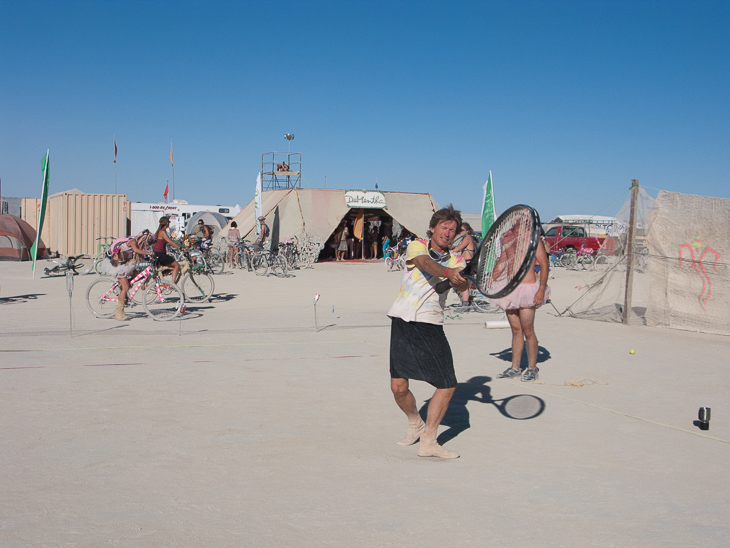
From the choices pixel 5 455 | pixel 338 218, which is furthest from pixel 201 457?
pixel 338 218

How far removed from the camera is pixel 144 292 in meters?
11.9

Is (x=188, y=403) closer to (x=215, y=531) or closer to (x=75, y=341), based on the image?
(x=215, y=531)

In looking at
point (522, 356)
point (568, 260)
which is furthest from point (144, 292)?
point (568, 260)

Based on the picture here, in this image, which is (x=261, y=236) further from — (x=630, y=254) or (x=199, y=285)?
(x=630, y=254)

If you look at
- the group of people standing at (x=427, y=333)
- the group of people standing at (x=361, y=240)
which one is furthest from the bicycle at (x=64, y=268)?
the group of people standing at (x=427, y=333)

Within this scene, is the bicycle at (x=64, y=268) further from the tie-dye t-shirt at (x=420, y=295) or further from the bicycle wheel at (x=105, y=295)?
the tie-dye t-shirt at (x=420, y=295)

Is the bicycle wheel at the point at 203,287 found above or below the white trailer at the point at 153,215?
below

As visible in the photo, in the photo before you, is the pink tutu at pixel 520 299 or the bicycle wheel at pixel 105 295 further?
the bicycle wheel at pixel 105 295

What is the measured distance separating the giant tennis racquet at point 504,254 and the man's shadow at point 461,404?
147 centimetres

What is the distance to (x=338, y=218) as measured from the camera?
31.0 meters

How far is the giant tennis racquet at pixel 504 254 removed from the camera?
433cm

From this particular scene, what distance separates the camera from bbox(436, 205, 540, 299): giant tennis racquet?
4328mm

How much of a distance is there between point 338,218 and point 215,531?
27.8 m

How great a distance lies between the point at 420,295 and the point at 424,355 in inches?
17.8
